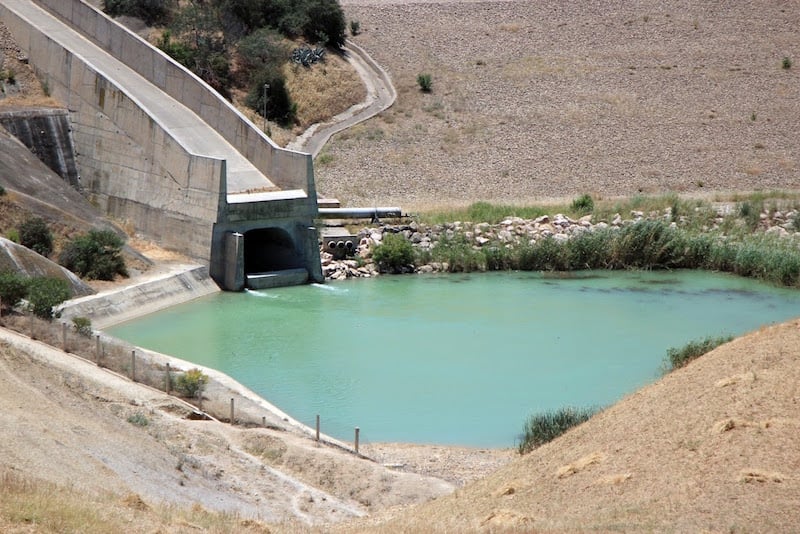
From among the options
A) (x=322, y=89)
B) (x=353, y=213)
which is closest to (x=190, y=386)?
(x=353, y=213)

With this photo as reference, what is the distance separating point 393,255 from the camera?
1518 inches

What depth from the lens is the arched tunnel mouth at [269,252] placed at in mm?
37312

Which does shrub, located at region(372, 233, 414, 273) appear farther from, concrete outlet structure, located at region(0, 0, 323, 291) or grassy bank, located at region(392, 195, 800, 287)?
concrete outlet structure, located at region(0, 0, 323, 291)

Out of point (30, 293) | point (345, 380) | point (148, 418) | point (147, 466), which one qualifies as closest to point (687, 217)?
point (345, 380)

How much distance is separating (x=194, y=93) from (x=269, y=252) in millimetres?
5691

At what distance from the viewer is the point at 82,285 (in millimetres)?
31219

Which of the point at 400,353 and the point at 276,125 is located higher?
the point at 276,125

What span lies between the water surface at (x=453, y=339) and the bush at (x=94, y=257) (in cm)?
202

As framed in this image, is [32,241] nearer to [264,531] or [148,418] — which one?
[148,418]

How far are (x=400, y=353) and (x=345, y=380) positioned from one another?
253 centimetres

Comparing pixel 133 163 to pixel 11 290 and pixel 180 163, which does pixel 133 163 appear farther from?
pixel 11 290

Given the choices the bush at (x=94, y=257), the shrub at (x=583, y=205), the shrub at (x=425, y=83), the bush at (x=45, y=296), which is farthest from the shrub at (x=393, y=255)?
the shrub at (x=425, y=83)

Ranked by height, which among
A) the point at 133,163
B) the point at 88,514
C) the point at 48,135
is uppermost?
the point at 48,135

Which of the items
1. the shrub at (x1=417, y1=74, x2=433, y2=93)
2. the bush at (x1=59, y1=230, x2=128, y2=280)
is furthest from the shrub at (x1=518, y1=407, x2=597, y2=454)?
the shrub at (x1=417, y1=74, x2=433, y2=93)
